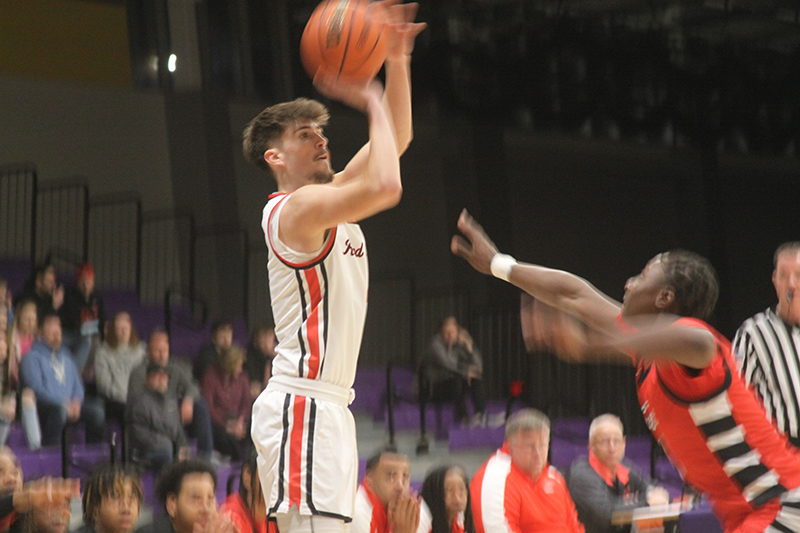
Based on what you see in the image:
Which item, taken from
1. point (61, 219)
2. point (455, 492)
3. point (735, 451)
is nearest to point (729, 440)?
point (735, 451)

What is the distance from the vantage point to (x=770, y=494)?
2.65 metres

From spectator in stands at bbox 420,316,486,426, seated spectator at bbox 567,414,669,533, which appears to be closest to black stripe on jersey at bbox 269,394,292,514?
seated spectator at bbox 567,414,669,533

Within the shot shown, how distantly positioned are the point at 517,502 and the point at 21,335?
3.53 metres

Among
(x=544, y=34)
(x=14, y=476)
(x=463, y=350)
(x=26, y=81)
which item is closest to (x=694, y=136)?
(x=544, y=34)

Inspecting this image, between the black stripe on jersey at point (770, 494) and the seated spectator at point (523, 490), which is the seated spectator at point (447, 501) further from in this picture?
the black stripe on jersey at point (770, 494)

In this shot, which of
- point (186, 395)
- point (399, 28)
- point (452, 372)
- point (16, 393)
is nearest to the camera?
point (399, 28)

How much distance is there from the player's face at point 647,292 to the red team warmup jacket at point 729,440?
5.2 inches

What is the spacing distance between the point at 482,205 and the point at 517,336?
1952mm

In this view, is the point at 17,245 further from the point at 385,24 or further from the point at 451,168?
the point at 385,24

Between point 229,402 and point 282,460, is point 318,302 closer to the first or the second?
point 282,460

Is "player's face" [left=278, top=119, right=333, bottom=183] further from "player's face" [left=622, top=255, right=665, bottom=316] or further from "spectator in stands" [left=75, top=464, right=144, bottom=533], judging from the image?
"spectator in stands" [left=75, top=464, right=144, bottom=533]

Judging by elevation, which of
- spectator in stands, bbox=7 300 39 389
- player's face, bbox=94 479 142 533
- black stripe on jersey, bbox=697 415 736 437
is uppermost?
spectator in stands, bbox=7 300 39 389

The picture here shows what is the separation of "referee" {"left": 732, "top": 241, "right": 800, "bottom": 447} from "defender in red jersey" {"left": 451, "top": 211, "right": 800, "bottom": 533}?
72.6 inches

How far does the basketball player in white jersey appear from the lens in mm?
2680
